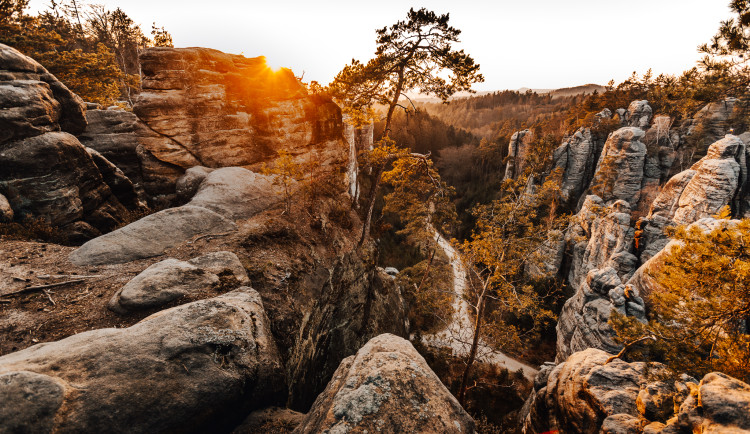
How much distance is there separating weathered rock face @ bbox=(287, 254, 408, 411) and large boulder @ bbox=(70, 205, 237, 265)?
→ 4985 millimetres

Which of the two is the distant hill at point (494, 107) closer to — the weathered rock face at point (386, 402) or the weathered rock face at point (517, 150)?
the weathered rock face at point (517, 150)

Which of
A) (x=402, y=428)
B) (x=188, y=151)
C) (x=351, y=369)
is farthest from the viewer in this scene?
(x=188, y=151)

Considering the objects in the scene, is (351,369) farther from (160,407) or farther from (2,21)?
(2,21)

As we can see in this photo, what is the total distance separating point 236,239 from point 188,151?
27.3 feet

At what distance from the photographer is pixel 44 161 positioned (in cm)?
953

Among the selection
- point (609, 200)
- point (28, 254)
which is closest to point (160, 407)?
point (28, 254)

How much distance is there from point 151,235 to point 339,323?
27.7 ft

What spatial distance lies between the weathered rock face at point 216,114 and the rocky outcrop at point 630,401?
15885 millimetres

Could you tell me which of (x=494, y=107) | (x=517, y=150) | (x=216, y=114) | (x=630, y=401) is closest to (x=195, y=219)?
(x=216, y=114)

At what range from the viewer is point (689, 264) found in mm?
6242

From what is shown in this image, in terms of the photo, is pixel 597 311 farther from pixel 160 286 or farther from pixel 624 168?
pixel 624 168

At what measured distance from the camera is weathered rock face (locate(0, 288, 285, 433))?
3350mm

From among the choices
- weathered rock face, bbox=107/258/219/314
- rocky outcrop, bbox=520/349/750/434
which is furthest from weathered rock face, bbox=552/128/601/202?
weathered rock face, bbox=107/258/219/314

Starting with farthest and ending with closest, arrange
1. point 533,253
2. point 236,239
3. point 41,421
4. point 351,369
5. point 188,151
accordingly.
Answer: point 188,151 → point 533,253 → point 236,239 → point 351,369 → point 41,421
